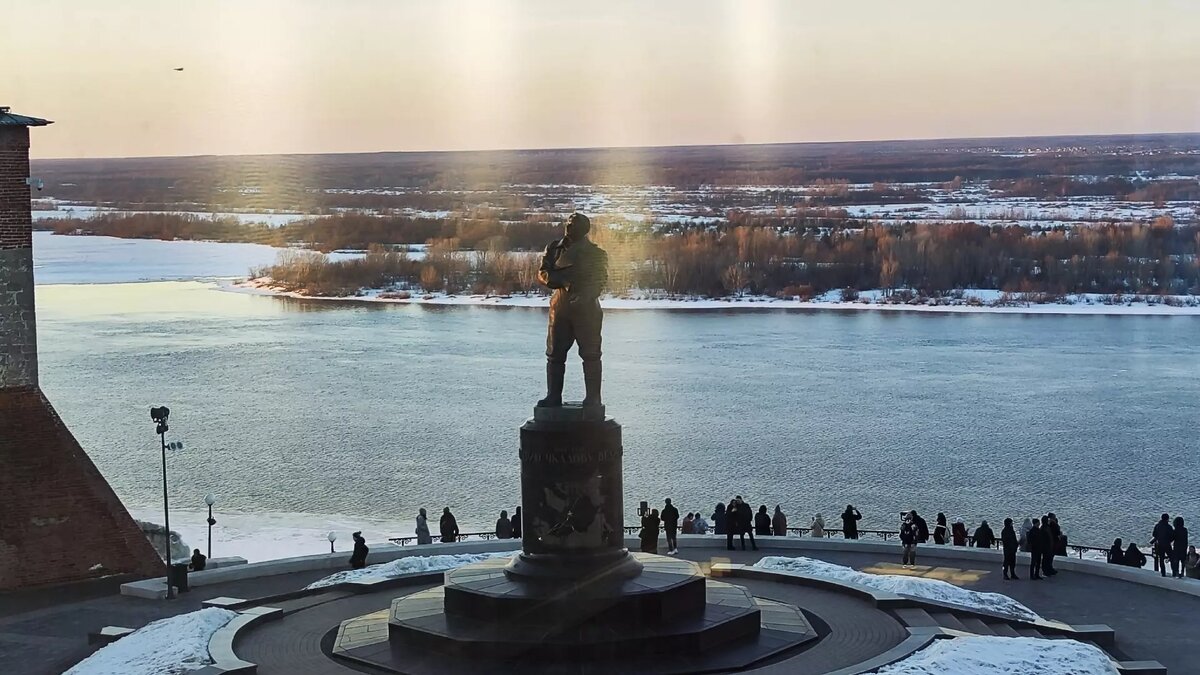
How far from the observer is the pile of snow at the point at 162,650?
1177 centimetres

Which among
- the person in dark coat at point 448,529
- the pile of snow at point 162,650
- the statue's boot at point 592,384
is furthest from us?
the person in dark coat at point 448,529

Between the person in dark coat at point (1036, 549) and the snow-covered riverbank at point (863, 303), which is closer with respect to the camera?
the person in dark coat at point (1036, 549)

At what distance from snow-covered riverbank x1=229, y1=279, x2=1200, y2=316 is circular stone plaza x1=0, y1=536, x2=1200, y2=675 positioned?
3925cm

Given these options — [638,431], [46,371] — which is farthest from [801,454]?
[46,371]

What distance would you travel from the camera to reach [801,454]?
2972cm

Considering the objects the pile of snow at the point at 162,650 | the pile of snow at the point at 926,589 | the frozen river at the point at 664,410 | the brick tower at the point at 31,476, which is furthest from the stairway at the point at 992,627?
the frozen river at the point at 664,410

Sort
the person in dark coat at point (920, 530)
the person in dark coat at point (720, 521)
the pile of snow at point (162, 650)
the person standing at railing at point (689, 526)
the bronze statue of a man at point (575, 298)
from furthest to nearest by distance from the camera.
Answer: the person standing at railing at point (689, 526)
the person in dark coat at point (720, 521)
the person in dark coat at point (920, 530)
the bronze statue of a man at point (575, 298)
the pile of snow at point (162, 650)

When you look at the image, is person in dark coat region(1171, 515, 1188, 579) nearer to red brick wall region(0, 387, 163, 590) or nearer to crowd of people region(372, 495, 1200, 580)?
crowd of people region(372, 495, 1200, 580)

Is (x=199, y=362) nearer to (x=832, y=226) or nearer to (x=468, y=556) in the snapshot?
(x=468, y=556)

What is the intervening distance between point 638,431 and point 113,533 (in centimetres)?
1723

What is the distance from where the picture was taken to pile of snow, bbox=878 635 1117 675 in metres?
10.8

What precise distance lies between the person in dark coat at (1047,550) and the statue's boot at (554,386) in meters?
5.99

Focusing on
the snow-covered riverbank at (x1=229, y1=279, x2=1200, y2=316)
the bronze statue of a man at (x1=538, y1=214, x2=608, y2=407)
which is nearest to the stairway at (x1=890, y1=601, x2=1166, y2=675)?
the bronze statue of a man at (x1=538, y1=214, x2=608, y2=407)

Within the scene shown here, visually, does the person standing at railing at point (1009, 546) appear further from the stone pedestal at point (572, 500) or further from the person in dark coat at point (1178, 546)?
the stone pedestal at point (572, 500)
